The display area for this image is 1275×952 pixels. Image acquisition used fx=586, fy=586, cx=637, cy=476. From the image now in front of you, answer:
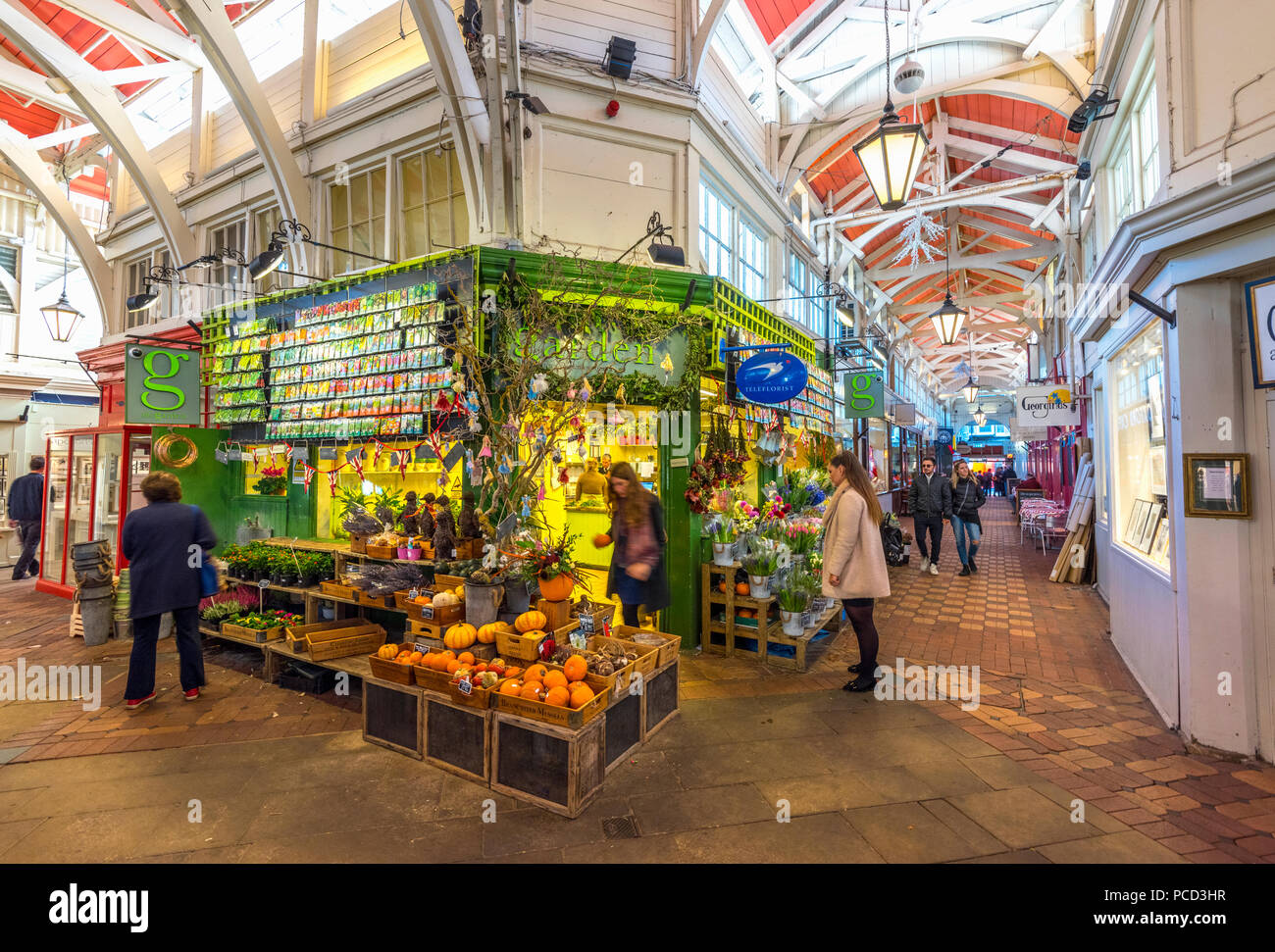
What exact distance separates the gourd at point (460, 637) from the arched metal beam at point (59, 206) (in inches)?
437

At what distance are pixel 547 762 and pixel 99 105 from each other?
10.5 m

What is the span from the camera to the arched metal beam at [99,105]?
712 cm

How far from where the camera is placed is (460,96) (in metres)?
5.67

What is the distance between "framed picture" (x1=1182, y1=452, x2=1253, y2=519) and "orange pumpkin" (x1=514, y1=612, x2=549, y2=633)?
4.55 meters

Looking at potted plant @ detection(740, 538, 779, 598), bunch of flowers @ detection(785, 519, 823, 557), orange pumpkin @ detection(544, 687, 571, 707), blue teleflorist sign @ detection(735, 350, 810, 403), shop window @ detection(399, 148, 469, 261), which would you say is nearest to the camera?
orange pumpkin @ detection(544, 687, 571, 707)

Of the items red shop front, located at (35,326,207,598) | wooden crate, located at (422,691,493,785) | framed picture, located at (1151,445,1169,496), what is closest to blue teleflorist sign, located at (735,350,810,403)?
framed picture, located at (1151,445,1169,496)

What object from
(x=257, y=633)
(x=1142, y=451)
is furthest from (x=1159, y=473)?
(x=257, y=633)

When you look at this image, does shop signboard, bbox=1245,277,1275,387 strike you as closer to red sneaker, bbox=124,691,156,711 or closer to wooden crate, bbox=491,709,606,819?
wooden crate, bbox=491,709,606,819

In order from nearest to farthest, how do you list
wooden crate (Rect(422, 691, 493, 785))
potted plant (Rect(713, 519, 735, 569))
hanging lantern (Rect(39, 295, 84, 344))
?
1. wooden crate (Rect(422, 691, 493, 785))
2. potted plant (Rect(713, 519, 735, 569))
3. hanging lantern (Rect(39, 295, 84, 344))

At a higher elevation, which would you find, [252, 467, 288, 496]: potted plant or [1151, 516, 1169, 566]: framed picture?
[252, 467, 288, 496]: potted plant

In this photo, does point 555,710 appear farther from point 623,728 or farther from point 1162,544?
point 1162,544

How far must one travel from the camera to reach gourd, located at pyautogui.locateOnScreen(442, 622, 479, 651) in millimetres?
4277

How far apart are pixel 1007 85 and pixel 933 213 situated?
6.09 meters
